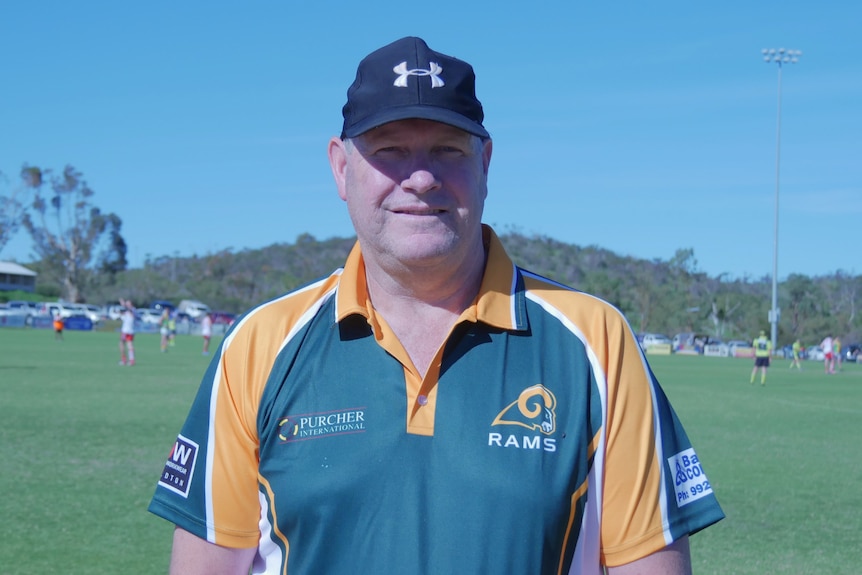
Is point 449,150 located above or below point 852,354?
above

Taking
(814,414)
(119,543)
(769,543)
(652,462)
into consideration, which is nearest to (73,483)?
(119,543)

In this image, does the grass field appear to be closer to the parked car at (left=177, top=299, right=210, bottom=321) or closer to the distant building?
the parked car at (left=177, top=299, right=210, bottom=321)

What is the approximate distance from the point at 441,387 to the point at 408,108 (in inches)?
26.8

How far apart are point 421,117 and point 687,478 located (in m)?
1.08

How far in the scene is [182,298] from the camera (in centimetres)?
11000

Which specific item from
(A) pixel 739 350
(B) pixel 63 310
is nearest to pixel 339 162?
(A) pixel 739 350

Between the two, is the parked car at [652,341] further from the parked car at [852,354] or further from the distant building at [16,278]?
the distant building at [16,278]

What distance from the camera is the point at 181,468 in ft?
8.26

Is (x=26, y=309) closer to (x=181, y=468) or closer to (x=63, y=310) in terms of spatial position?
(x=63, y=310)

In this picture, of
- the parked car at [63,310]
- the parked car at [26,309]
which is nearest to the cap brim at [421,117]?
the parked car at [26,309]

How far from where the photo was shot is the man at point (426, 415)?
7.41ft

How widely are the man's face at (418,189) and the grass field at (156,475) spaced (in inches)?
200

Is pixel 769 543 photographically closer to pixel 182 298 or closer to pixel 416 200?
pixel 416 200

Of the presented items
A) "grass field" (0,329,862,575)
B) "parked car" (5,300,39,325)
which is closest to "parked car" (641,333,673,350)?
"parked car" (5,300,39,325)
